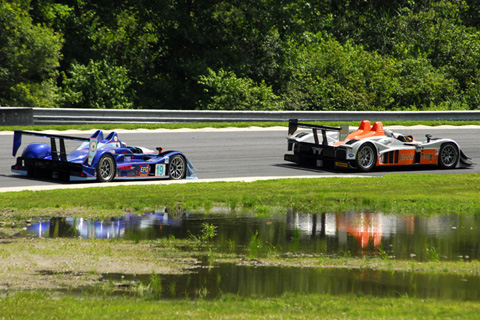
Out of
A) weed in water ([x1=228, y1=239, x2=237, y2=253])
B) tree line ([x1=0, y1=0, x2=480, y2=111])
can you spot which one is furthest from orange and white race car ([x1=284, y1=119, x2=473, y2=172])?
tree line ([x1=0, y1=0, x2=480, y2=111])

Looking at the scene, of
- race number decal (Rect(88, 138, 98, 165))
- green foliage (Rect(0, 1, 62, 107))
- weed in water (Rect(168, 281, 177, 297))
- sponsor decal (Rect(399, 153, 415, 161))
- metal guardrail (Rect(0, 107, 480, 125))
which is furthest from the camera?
green foliage (Rect(0, 1, 62, 107))

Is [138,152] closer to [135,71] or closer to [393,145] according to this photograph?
[393,145]

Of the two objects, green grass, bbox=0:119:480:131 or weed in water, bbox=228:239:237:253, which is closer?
weed in water, bbox=228:239:237:253

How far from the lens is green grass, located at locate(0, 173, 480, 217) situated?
12.8 meters

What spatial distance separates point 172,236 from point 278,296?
323 centimetres

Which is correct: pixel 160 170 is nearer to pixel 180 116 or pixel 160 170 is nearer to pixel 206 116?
pixel 180 116

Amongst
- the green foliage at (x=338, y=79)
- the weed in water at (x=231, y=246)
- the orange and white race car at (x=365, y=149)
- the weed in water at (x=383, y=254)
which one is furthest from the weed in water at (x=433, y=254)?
the green foliage at (x=338, y=79)

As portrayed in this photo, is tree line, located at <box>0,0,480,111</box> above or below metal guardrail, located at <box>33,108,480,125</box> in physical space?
above

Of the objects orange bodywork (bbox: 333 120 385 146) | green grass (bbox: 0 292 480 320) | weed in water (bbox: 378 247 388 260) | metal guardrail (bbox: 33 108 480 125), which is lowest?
green grass (bbox: 0 292 480 320)

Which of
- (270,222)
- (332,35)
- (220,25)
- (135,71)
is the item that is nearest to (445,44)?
(332,35)

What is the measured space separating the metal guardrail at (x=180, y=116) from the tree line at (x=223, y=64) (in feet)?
13.3

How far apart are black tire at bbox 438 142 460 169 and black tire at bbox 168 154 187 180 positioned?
21.7 ft

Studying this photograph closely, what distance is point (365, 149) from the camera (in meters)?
18.6

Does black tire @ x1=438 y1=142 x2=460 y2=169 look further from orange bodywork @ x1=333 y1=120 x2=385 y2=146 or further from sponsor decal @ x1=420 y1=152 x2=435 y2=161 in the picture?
orange bodywork @ x1=333 y1=120 x2=385 y2=146
